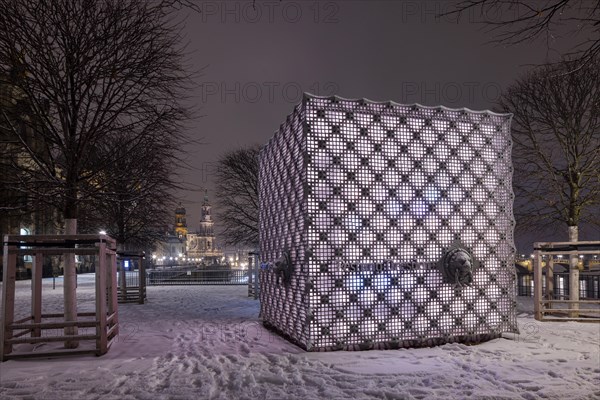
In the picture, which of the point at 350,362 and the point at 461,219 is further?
the point at 461,219

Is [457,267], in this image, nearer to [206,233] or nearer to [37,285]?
[37,285]

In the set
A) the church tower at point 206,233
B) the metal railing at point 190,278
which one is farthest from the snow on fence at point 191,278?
the church tower at point 206,233

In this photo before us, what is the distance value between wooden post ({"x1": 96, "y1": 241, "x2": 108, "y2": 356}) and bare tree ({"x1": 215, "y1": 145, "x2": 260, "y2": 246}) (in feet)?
67.1

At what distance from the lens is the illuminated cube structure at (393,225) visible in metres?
9.16

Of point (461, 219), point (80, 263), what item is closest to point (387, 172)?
point (461, 219)

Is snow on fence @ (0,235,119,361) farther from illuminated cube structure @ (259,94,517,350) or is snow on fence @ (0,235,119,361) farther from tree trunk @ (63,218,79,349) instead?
illuminated cube structure @ (259,94,517,350)

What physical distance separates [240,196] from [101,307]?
21669 mm

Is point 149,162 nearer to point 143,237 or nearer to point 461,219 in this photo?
point 461,219

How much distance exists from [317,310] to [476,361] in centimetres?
293

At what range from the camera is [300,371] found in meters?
7.55

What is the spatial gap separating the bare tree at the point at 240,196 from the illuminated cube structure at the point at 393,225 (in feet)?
64.1

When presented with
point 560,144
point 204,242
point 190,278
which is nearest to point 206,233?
point 204,242

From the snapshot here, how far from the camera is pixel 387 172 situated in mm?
9703

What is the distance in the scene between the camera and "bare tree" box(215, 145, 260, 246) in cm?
3017
